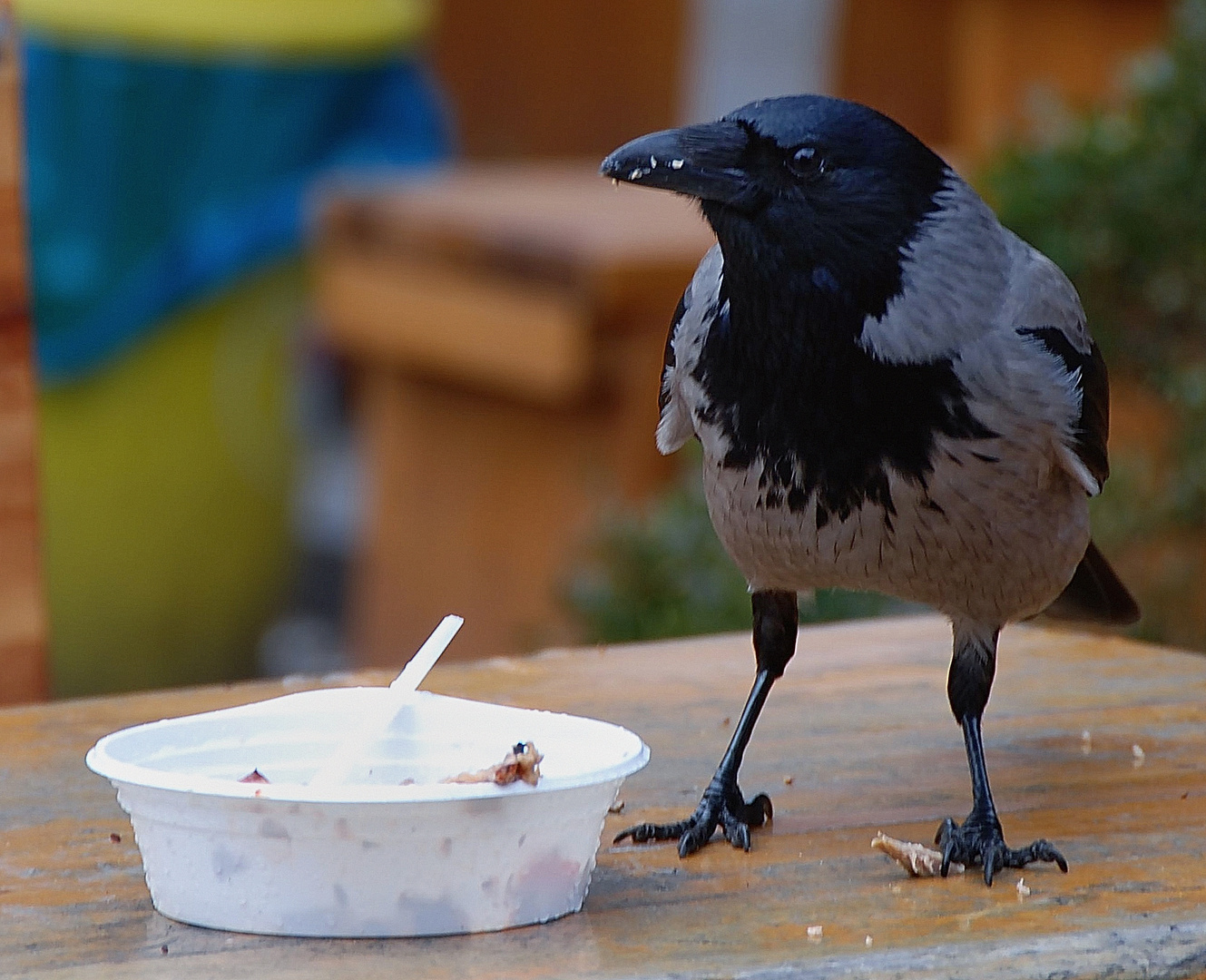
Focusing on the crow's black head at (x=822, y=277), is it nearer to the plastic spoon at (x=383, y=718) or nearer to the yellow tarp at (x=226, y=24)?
the plastic spoon at (x=383, y=718)

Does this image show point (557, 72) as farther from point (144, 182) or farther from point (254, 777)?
point (254, 777)

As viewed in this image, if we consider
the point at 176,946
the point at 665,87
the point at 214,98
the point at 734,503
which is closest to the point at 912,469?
the point at 734,503

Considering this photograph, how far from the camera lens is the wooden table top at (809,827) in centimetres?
205

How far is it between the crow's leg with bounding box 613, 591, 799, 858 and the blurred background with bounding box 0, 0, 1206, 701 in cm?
218

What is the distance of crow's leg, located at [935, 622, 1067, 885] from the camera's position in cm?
241

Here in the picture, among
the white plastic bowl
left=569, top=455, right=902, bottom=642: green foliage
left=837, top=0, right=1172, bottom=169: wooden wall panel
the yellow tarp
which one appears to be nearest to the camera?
the white plastic bowl

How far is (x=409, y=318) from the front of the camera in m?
6.72

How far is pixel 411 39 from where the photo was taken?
7.06 meters

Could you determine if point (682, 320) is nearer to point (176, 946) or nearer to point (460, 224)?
point (176, 946)

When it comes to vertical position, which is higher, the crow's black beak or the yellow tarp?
the crow's black beak

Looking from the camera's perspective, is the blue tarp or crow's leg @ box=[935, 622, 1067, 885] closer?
crow's leg @ box=[935, 622, 1067, 885]

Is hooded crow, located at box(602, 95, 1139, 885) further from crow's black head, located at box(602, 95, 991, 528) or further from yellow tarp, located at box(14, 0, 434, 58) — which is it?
yellow tarp, located at box(14, 0, 434, 58)

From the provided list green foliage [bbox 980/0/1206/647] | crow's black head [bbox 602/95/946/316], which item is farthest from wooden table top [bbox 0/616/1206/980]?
green foliage [bbox 980/0/1206/647]

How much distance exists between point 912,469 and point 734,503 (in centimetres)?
25
